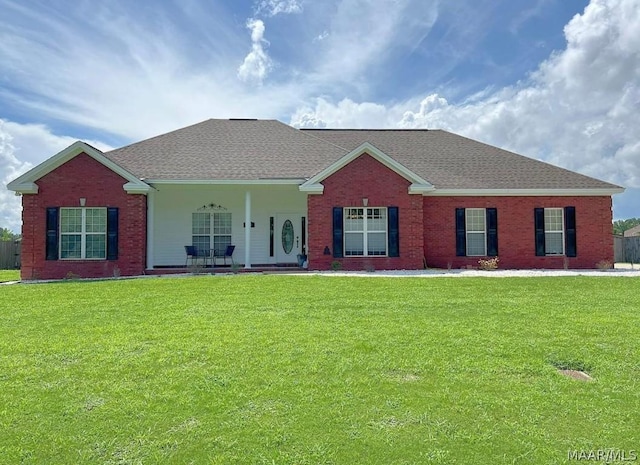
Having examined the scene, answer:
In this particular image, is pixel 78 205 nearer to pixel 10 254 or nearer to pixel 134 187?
pixel 134 187

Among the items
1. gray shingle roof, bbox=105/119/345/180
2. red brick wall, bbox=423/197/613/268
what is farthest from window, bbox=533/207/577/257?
gray shingle roof, bbox=105/119/345/180

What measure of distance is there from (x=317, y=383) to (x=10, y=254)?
2558cm

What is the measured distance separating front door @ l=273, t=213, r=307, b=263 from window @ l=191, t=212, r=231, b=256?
7.04 ft

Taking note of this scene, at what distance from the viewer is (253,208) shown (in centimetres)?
1942

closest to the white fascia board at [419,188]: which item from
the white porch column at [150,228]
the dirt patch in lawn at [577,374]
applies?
the white porch column at [150,228]

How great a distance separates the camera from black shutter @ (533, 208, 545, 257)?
1864 centimetres

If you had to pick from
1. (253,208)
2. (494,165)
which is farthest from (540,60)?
(253,208)

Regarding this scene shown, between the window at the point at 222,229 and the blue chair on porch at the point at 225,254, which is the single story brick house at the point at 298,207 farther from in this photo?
the blue chair on porch at the point at 225,254

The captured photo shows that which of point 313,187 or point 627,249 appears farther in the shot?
point 627,249

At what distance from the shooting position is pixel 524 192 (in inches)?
726

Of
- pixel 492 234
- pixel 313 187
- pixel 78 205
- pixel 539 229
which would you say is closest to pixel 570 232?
pixel 539 229

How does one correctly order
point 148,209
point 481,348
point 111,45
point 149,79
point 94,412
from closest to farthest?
point 94,412 → point 481,348 → point 111,45 → point 149,79 → point 148,209

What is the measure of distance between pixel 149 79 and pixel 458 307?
13.6 meters

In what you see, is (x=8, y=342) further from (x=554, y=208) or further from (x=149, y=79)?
(x=554, y=208)
